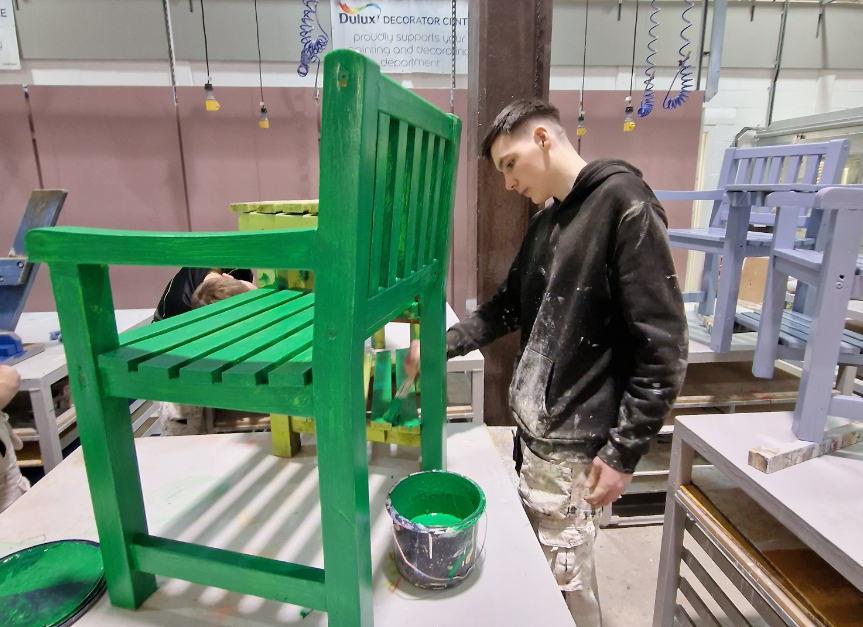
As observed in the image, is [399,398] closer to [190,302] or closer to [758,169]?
[190,302]

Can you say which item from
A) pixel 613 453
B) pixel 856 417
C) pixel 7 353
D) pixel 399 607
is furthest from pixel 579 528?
pixel 7 353

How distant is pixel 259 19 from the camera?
9.45ft

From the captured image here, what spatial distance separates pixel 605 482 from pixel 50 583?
3.19ft

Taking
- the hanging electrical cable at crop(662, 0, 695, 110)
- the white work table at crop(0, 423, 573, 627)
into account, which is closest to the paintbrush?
the white work table at crop(0, 423, 573, 627)

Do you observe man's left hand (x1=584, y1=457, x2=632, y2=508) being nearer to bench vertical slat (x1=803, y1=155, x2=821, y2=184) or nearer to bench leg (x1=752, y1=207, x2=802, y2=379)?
bench leg (x1=752, y1=207, x2=802, y2=379)

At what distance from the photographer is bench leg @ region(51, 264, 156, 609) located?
66 centimetres

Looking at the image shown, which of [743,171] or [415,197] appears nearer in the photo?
[415,197]

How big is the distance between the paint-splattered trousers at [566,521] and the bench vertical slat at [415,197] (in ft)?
1.98

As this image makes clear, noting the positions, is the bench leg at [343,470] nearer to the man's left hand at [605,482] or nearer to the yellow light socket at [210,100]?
the man's left hand at [605,482]

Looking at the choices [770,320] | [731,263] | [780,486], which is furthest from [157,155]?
[780,486]

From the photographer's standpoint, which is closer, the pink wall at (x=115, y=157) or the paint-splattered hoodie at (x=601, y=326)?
the paint-splattered hoodie at (x=601, y=326)

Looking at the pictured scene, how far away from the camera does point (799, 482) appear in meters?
1.01

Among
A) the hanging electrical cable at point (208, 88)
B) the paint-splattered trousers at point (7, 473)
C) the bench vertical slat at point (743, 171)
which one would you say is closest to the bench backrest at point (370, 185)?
the paint-splattered trousers at point (7, 473)

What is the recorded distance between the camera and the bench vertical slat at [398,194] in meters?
0.65
